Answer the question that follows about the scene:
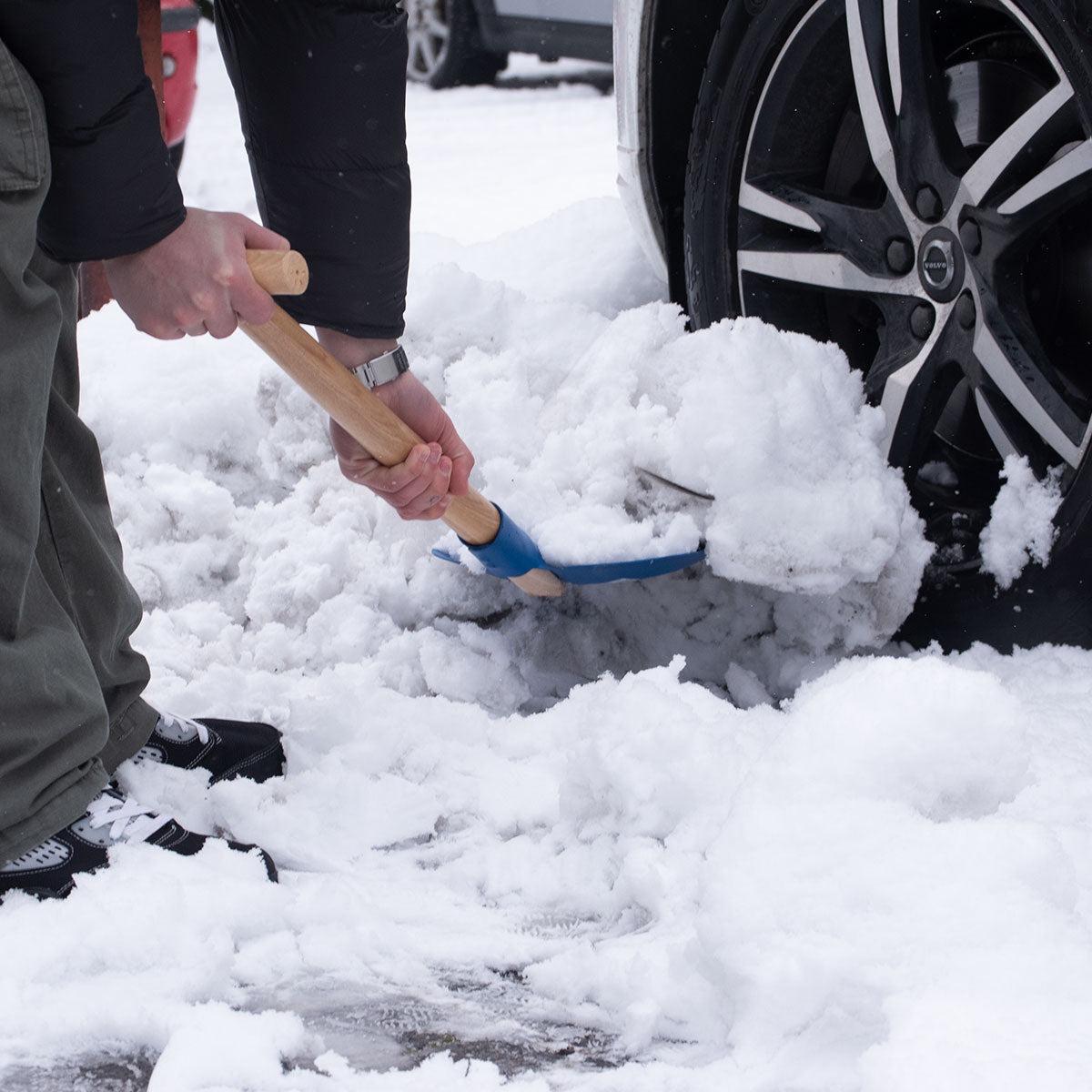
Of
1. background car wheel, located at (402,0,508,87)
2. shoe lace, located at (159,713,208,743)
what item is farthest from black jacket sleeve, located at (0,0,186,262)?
background car wheel, located at (402,0,508,87)

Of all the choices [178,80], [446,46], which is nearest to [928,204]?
[178,80]

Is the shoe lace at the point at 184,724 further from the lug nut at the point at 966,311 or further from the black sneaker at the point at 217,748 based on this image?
the lug nut at the point at 966,311

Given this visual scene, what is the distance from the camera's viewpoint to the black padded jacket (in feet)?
4.45

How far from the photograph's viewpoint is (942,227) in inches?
76.6

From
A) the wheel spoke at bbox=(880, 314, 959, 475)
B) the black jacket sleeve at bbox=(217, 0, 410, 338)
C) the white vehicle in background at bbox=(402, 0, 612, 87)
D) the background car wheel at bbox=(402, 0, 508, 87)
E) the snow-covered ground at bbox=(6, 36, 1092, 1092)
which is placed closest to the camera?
the snow-covered ground at bbox=(6, 36, 1092, 1092)

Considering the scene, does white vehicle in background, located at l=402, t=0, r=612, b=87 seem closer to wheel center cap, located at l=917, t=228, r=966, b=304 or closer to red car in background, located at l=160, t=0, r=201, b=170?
red car in background, located at l=160, t=0, r=201, b=170

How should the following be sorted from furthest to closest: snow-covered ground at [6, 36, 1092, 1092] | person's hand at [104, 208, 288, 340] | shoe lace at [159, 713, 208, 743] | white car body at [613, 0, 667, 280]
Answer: white car body at [613, 0, 667, 280], shoe lace at [159, 713, 208, 743], person's hand at [104, 208, 288, 340], snow-covered ground at [6, 36, 1092, 1092]

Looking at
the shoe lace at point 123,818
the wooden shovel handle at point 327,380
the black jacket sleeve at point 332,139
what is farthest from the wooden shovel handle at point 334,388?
the shoe lace at point 123,818

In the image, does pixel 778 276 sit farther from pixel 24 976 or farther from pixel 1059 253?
pixel 24 976

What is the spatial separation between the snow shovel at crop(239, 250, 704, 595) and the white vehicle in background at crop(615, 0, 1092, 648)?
1.65 feet

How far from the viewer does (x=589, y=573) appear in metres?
2.14

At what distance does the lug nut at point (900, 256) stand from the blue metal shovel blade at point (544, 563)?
0.59 meters

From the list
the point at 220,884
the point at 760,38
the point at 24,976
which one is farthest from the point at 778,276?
the point at 24,976

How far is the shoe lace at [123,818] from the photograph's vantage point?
1506mm
